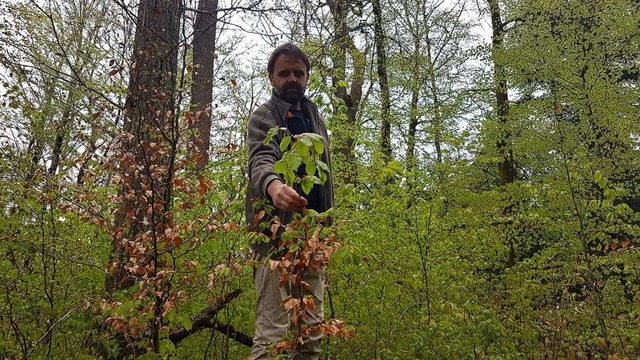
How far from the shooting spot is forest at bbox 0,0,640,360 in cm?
346

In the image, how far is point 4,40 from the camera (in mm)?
4910

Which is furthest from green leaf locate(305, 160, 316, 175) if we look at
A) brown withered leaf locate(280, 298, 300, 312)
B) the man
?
brown withered leaf locate(280, 298, 300, 312)

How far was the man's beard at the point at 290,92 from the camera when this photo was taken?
2783 mm

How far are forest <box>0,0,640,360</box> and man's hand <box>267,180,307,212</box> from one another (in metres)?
0.12

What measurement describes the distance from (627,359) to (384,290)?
2.26 m

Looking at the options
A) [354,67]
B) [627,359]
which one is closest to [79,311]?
[627,359]

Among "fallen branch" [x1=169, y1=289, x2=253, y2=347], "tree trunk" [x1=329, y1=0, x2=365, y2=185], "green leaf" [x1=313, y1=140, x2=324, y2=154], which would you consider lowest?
"fallen branch" [x1=169, y1=289, x2=253, y2=347]

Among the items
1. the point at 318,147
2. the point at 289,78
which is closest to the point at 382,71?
the point at 289,78

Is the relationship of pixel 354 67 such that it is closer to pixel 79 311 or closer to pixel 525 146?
pixel 525 146

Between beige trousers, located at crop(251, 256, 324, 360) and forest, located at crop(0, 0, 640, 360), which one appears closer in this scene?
beige trousers, located at crop(251, 256, 324, 360)

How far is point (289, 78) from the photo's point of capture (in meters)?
2.78

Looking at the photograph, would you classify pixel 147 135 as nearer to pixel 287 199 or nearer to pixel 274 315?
pixel 274 315

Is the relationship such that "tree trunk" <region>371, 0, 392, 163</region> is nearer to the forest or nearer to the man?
the forest

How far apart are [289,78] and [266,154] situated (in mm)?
603
